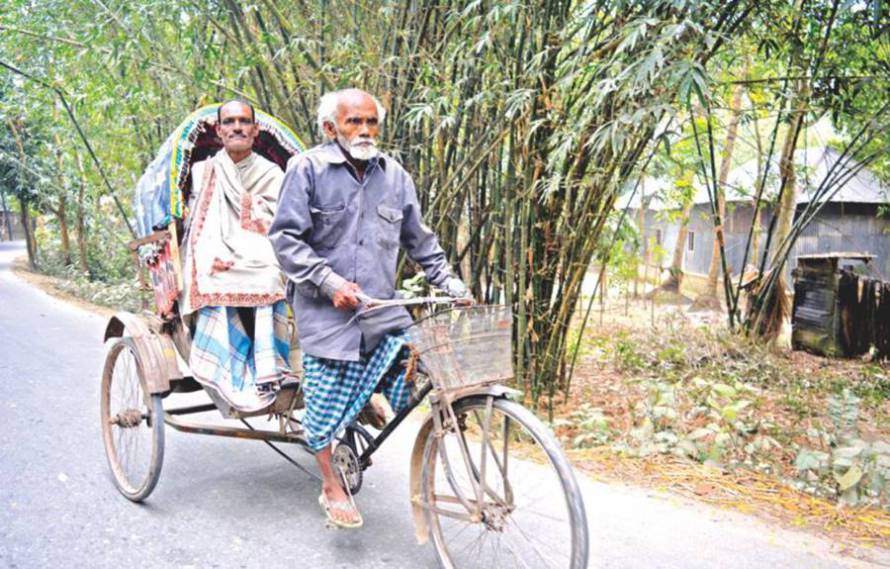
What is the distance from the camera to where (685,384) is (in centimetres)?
684

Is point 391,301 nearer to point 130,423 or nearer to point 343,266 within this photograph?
point 343,266

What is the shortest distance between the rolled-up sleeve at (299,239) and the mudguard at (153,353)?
1035 mm

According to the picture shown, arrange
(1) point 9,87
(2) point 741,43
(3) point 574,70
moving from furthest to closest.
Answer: (1) point 9,87 < (2) point 741,43 < (3) point 574,70

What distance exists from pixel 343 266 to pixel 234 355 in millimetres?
940

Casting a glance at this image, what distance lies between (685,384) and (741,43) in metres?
3.01

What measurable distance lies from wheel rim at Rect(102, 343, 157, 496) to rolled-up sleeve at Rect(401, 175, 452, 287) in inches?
58.1

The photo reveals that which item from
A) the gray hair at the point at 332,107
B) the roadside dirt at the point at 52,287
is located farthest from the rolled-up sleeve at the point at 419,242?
the roadside dirt at the point at 52,287

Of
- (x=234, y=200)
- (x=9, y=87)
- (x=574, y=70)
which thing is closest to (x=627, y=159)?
(x=574, y=70)

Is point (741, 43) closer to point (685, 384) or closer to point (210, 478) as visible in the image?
point (685, 384)

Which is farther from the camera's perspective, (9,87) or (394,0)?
(9,87)

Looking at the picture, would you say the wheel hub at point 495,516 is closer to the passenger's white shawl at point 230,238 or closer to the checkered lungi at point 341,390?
the checkered lungi at point 341,390

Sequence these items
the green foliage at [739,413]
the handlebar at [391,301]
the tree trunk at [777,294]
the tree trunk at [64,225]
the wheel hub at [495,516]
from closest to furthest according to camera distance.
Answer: the wheel hub at [495,516], the handlebar at [391,301], the green foliage at [739,413], the tree trunk at [777,294], the tree trunk at [64,225]

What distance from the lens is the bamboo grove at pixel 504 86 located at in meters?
3.61

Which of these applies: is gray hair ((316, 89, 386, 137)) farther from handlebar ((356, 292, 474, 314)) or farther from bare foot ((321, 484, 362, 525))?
bare foot ((321, 484, 362, 525))
